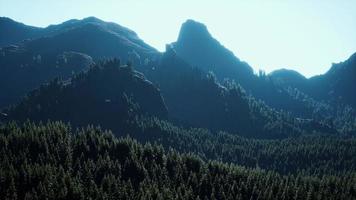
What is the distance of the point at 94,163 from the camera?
474ft

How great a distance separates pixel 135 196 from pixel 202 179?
33.3 m

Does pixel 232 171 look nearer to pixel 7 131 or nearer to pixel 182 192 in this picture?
pixel 182 192

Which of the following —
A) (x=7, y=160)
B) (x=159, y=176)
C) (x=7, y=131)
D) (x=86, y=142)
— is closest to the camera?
(x=7, y=160)

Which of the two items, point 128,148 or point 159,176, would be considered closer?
point 159,176

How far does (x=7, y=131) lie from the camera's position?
171 m

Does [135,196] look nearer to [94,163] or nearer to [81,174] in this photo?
[81,174]

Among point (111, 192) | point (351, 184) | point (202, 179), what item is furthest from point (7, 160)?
point (351, 184)

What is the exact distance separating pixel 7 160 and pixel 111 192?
3357 centimetres

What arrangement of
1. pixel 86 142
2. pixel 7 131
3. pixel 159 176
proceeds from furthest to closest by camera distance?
pixel 7 131 < pixel 86 142 < pixel 159 176

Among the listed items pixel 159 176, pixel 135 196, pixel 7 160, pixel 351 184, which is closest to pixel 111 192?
pixel 135 196

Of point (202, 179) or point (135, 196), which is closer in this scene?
point (135, 196)

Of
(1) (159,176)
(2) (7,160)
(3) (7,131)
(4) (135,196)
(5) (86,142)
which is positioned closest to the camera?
(4) (135,196)

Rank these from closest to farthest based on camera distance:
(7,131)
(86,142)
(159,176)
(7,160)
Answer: (7,160) → (159,176) → (86,142) → (7,131)

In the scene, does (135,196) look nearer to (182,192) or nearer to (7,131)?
(182,192)
